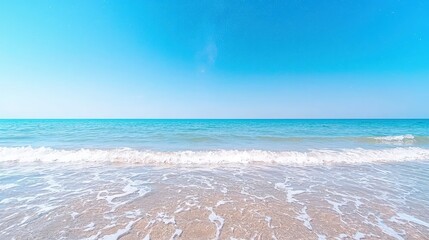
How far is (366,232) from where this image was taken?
13.5ft

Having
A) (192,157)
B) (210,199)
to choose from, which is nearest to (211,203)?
(210,199)

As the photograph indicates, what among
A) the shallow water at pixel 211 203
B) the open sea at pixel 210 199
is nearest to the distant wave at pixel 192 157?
the open sea at pixel 210 199

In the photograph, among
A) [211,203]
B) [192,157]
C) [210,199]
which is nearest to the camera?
[211,203]

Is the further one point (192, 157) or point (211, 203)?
point (192, 157)

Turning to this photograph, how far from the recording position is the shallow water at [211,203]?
4064mm

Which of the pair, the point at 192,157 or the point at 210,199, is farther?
the point at 192,157

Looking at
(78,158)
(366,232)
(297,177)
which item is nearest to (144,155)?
(78,158)

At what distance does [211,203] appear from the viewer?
5.45 metres

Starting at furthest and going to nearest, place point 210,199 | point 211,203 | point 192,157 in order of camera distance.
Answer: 1. point 192,157
2. point 210,199
3. point 211,203

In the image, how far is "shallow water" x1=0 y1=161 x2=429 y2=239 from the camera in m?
4.06

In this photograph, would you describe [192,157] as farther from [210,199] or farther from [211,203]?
[211,203]

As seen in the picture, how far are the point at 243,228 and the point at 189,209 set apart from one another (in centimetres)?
159

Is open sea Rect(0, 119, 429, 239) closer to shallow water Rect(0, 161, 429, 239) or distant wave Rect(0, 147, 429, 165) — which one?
shallow water Rect(0, 161, 429, 239)

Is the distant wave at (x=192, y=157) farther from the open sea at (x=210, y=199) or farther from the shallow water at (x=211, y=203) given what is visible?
the shallow water at (x=211, y=203)
